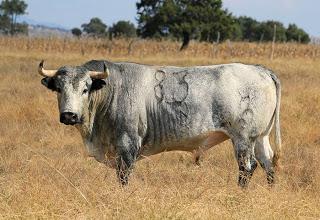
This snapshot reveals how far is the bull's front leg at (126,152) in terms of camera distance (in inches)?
294

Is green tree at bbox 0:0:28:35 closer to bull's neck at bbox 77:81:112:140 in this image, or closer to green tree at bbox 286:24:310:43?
green tree at bbox 286:24:310:43

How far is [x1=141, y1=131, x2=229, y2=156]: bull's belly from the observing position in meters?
7.86

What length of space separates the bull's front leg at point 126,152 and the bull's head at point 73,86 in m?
0.56

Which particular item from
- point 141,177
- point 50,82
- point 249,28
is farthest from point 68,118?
point 249,28

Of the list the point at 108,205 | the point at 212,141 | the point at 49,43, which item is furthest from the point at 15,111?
the point at 49,43

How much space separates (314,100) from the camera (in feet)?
46.3

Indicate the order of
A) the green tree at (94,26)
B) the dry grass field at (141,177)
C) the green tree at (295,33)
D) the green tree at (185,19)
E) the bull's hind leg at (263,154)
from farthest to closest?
the green tree at (94,26), the green tree at (295,33), the green tree at (185,19), the bull's hind leg at (263,154), the dry grass field at (141,177)

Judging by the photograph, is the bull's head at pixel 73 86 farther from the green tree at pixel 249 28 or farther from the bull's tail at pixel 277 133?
the green tree at pixel 249 28

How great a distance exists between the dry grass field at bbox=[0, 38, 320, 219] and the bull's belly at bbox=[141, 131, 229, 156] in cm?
27

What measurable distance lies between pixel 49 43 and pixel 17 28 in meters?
54.1

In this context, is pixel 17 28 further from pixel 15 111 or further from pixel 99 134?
pixel 99 134

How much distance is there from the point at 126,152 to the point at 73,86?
1009 mm

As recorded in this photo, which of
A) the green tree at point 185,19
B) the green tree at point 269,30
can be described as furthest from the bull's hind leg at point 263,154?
the green tree at point 269,30

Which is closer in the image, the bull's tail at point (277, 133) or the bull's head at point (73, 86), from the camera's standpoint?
the bull's head at point (73, 86)
